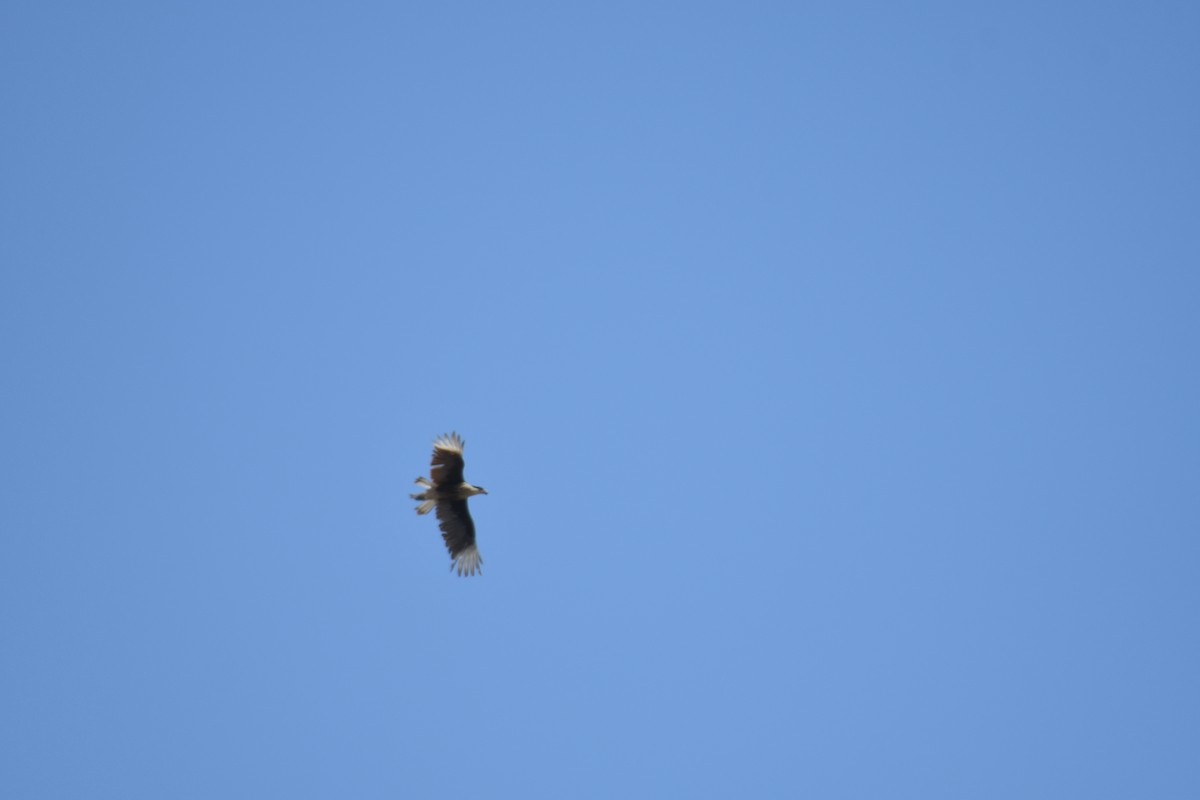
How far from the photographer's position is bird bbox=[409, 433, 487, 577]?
24.2m

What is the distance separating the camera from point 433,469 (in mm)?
24203

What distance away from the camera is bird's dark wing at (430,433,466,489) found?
2411 cm

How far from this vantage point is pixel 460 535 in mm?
25469

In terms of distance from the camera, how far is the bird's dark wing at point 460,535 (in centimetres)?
2518

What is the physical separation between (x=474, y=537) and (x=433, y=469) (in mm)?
2145

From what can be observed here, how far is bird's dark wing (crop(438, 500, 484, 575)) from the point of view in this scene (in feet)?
82.6

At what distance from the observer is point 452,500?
25.0m

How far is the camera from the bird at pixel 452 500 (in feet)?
79.4

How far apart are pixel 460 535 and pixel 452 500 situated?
2.87 ft

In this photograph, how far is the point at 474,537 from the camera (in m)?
25.6

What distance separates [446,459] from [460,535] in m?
2.08

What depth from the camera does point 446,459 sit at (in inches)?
950
